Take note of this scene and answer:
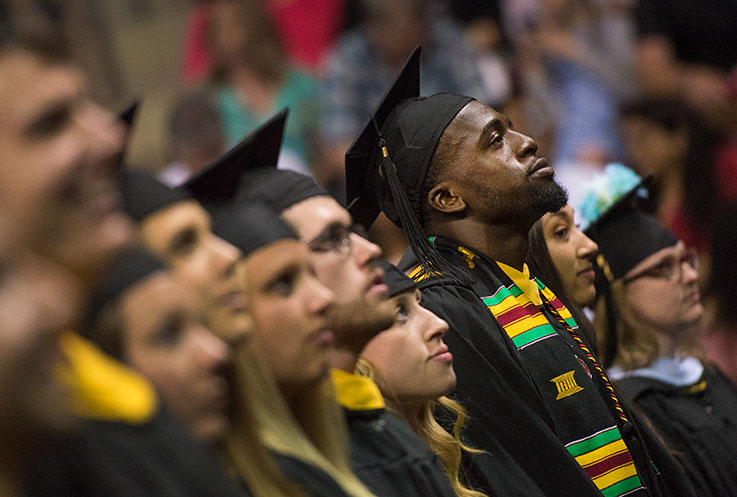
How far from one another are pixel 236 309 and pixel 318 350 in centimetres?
25

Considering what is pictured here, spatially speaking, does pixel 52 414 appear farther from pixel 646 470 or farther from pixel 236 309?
pixel 646 470

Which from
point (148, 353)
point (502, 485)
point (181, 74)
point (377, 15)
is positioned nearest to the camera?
point (148, 353)

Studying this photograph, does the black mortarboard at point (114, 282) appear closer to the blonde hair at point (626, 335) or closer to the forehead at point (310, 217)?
the forehead at point (310, 217)

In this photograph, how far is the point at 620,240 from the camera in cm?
393

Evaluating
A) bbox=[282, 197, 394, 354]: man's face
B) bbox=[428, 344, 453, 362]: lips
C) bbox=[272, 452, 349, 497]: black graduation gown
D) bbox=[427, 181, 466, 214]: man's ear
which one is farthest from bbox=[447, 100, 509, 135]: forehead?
bbox=[272, 452, 349, 497]: black graduation gown

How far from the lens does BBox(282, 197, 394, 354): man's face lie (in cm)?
245

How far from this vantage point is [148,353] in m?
1.72

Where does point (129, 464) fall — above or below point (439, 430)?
above

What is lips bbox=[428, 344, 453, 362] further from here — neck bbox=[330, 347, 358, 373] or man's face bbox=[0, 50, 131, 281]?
man's face bbox=[0, 50, 131, 281]

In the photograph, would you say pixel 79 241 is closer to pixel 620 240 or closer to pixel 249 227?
pixel 249 227

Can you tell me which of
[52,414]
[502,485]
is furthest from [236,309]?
[502,485]

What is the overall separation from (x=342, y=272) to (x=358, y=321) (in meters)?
0.11

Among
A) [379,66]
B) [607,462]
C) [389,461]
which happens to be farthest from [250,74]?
[389,461]

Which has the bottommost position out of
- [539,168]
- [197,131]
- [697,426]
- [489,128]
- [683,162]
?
[697,426]
